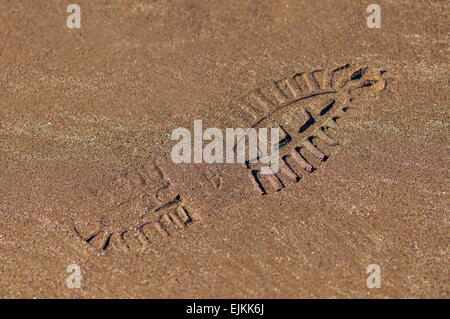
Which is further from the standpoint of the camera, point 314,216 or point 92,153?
point 92,153

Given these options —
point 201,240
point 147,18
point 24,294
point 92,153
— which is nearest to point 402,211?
point 201,240

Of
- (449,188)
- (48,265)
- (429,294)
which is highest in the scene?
(449,188)

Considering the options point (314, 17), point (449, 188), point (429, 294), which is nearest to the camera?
point (429, 294)

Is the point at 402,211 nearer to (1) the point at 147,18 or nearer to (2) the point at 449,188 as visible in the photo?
(2) the point at 449,188

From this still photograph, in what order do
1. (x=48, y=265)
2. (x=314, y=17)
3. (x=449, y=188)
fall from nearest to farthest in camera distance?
(x=48, y=265)
(x=449, y=188)
(x=314, y=17)

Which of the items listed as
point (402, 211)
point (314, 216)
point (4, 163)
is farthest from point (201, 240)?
point (4, 163)

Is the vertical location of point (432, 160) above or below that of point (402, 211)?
above
